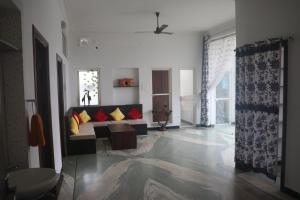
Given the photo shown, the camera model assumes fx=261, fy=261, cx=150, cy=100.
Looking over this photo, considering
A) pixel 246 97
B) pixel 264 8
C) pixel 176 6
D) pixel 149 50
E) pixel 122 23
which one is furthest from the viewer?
pixel 149 50

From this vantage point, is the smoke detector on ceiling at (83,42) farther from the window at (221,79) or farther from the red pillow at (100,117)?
the window at (221,79)

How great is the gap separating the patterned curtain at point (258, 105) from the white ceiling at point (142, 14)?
1750 mm

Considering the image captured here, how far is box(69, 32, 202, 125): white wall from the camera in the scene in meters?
7.81

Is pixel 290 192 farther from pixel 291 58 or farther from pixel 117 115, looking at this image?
pixel 117 115

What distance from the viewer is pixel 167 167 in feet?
15.6

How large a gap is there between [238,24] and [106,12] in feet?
9.39

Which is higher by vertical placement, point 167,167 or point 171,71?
point 171,71

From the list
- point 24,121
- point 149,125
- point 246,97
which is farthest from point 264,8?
point 149,125

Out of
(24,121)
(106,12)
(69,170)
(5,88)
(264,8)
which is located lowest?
(69,170)

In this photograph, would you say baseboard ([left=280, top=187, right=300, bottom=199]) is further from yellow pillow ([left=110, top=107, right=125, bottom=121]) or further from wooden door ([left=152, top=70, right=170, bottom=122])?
wooden door ([left=152, top=70, right=170, bottom=122])

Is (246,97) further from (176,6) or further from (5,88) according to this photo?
(5,88)

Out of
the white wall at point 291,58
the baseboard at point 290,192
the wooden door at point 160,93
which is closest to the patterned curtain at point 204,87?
the wooden door at point 160,93

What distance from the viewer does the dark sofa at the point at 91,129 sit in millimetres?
5637

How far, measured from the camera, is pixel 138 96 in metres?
8.38
